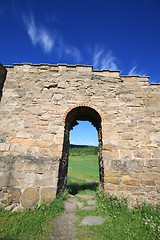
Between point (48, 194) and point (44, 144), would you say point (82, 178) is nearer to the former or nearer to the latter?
point (48, 194)

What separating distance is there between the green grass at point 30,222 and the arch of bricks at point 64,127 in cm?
30

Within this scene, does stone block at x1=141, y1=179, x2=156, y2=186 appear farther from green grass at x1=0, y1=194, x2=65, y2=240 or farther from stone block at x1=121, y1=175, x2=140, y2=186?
green grass at x1=0, y1=194, x2=65, y2=240

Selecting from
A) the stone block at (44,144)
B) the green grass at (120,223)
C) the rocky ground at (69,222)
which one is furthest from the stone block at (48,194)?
the stone block at (44,144)

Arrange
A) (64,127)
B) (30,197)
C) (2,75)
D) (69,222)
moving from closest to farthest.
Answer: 1. (69,222)
2. (30,197)
3. (64,127)
4. (2,75)

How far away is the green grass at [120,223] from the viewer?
2.31m

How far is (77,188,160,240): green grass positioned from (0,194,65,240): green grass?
0.66 meters

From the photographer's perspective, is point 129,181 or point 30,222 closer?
point 30,222

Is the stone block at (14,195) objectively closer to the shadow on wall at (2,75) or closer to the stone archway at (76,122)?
the stone archway at (76,122)

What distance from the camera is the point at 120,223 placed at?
269cm

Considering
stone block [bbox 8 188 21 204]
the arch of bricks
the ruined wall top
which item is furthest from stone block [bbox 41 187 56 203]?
the ruined wall top

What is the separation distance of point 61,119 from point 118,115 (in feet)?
6.54

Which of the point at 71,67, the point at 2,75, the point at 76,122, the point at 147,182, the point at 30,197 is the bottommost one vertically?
the point at 30,197

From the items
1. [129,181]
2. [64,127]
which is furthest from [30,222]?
[129,181]

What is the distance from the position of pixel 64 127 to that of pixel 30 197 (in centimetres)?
224
